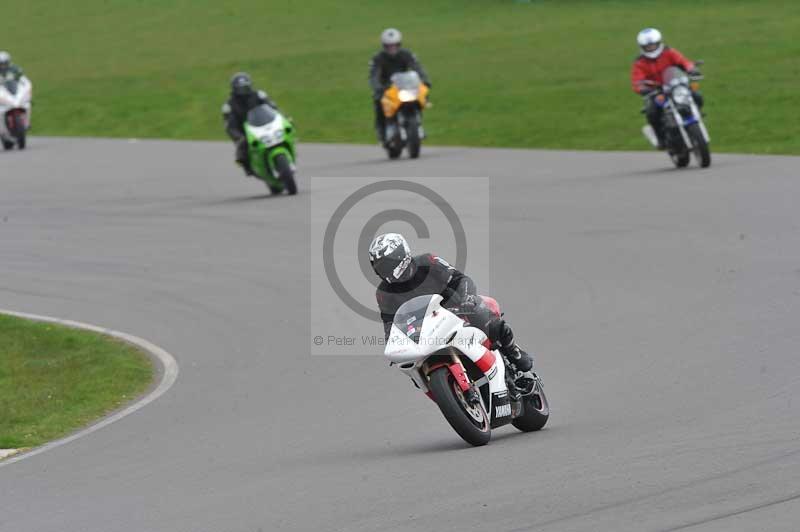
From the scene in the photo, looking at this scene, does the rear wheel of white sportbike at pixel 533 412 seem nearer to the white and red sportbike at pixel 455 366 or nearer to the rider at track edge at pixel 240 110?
the white and red sportbike at pixel 455 366

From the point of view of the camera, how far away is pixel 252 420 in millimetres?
11273

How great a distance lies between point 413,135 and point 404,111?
0.43 meters

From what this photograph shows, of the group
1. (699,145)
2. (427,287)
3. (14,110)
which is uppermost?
(427,287)

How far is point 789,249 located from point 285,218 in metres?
7.86

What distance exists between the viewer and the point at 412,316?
9148 mm

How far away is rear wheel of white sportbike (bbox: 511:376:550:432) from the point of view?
966 centimetres

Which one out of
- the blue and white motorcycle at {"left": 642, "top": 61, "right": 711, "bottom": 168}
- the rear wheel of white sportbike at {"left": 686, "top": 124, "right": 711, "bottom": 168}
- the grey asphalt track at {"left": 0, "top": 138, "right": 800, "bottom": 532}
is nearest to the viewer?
the grey asphalt track at {"left": 0, "top": 138, "right": 800, "bottom": 532}

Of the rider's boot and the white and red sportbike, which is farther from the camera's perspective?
the rider's boot

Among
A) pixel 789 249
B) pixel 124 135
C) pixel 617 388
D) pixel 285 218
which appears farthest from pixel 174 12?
pixel 617 388

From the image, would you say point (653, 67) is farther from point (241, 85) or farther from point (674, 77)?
point (241, 85)

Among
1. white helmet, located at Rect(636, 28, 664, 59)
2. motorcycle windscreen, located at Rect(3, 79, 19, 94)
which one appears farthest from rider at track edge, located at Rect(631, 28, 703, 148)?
motorcycle windscreen, located at Rect(3, 79, 19, 94)

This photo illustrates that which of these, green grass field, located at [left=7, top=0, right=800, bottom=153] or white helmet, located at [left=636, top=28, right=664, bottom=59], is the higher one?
white helmet, located at [left=636, top=28, right=664, bottom=59]
